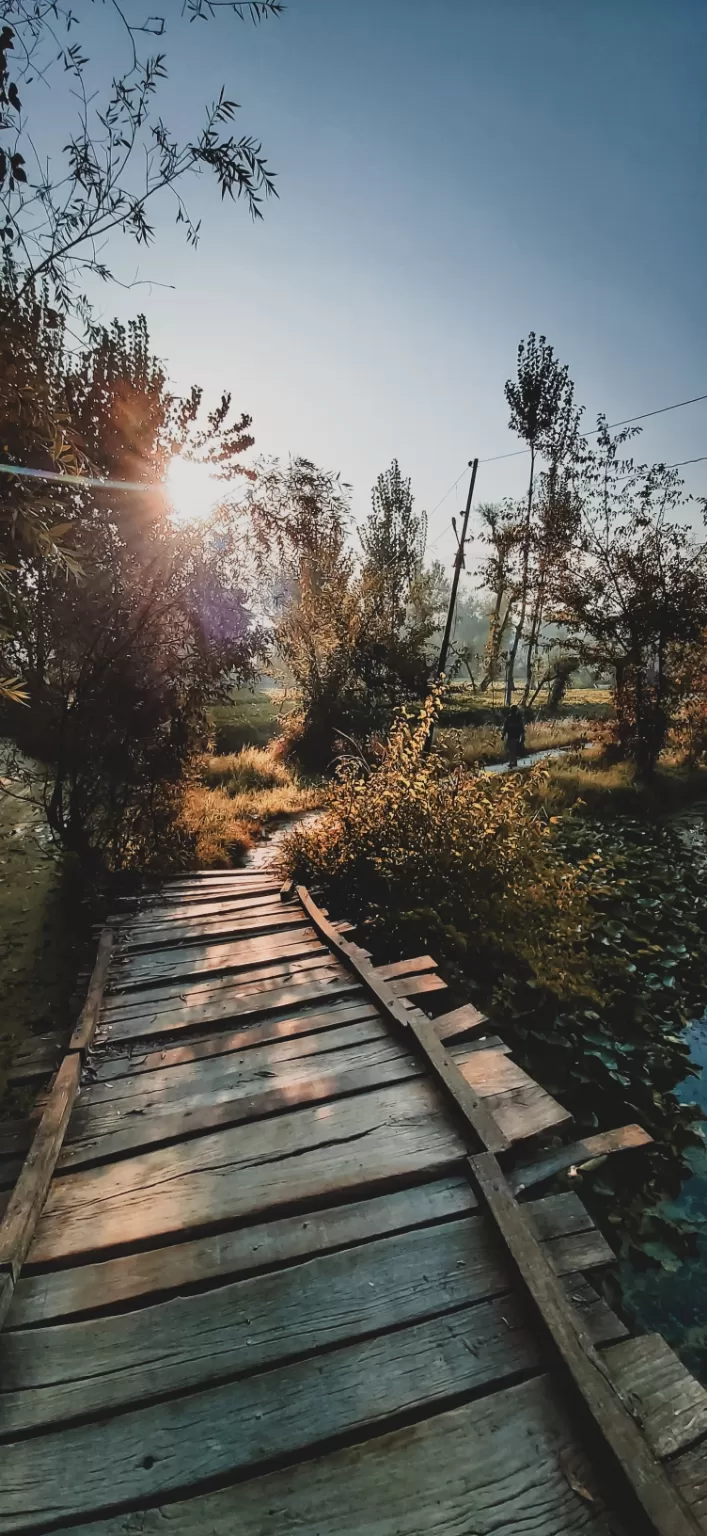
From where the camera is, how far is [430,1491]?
4.53 ft

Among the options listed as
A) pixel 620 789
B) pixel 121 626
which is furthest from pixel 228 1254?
pixel 620 789

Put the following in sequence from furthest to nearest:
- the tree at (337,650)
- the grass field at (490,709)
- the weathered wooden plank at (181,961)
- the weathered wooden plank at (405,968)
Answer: the grass field at (490,709)
the tree at (337,650)
the weathered wooden plank at (181,961)
the weathered wooden plank at (405,968)

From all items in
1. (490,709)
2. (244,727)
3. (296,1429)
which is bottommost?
(296,1429)

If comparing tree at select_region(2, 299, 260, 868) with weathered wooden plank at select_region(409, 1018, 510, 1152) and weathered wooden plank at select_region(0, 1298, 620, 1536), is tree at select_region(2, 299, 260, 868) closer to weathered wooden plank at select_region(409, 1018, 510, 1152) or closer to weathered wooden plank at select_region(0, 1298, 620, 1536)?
weathered wooden plank at select_region(409, 1018, 510, 1152)

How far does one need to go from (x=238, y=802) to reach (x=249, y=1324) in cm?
828

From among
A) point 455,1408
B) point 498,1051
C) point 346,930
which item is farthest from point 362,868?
point 455,1408

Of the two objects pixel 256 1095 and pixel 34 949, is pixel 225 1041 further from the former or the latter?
pixel 34 949

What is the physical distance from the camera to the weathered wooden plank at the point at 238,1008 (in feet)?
10.9

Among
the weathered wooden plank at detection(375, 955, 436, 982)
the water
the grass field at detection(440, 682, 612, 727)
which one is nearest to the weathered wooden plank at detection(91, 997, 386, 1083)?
the weathered wooden plank at detection(375, 955, 436, 982)

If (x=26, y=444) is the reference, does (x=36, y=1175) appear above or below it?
below

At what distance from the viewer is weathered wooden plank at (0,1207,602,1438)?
157 centimetres

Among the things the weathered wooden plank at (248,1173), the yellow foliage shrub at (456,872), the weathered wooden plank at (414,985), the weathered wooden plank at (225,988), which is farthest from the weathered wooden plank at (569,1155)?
the yellow foliage shrub at (456,872)

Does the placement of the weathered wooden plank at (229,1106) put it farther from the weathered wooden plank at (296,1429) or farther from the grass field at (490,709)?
the grass field at (490,709)

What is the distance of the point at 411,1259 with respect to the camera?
190cm
